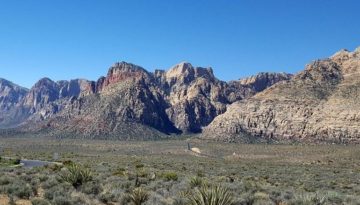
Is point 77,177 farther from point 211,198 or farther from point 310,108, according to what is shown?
point 310,108

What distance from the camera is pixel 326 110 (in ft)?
333

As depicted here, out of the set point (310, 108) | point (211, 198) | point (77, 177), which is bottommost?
point (77, 177)

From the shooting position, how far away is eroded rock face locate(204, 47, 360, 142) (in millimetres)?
97688

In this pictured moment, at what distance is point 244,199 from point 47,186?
10.1 metres

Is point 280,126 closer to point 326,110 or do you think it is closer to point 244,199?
point 326,110

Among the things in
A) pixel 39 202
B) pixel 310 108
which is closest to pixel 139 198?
pixel 39 202

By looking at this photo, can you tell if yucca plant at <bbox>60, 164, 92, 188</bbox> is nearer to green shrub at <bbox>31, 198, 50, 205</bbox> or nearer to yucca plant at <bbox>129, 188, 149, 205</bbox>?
yucca plant at <bbox>129, 188, 149, 205</bbox>

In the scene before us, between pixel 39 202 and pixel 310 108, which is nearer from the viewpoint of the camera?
pixel 39 202

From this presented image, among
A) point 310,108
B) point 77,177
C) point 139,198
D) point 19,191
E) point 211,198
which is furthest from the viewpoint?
point 310,108

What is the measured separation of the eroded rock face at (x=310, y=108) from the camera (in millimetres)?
97688

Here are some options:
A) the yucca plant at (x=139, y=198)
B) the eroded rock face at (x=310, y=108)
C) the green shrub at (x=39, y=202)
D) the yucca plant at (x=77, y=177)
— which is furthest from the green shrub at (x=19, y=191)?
the eroded rock face at (x=310, y=108)

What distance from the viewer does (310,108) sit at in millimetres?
106562

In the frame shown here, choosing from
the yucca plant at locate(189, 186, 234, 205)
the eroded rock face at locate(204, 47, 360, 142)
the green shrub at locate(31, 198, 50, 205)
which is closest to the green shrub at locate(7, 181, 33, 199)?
the green shrub at locate(31, 198, 50, 205)

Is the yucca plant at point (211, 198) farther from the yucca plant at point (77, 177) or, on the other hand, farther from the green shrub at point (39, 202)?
the yucca plant at point (77, 177)
